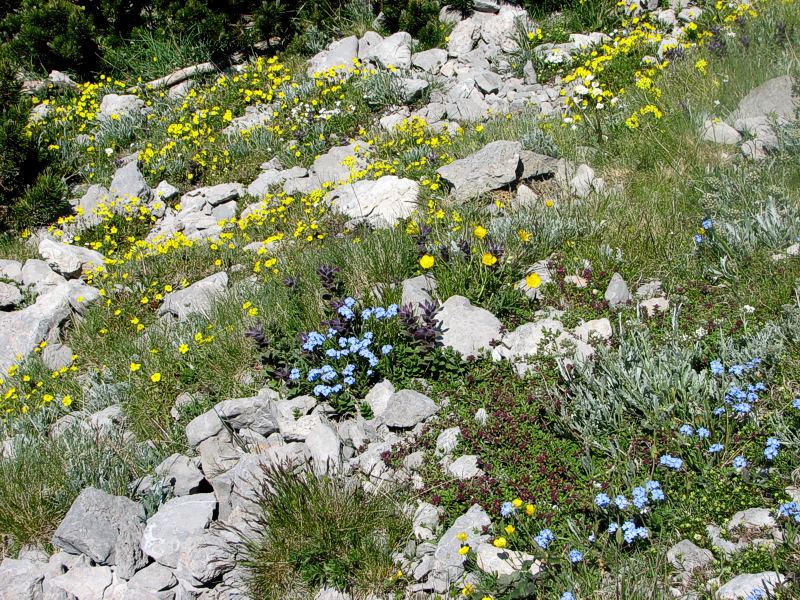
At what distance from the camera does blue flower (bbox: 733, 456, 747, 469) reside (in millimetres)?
3682

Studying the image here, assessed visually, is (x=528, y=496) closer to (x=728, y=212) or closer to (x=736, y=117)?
(x=728, y=212)

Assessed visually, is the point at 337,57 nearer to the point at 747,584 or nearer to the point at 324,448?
the point at 324,448

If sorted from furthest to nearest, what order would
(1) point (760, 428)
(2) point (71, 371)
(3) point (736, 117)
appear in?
(3) point (736, 117) → (2) point (71, 371) → (1) point (760, 428)

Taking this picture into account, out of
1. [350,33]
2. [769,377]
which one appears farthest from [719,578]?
[350,33]

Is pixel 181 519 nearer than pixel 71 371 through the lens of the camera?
Yes

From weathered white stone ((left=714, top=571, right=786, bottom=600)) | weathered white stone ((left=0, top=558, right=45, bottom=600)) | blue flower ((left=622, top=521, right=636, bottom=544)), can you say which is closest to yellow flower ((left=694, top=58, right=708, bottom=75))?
blue flower ((left=622, top=521, right=636, bottom=544))

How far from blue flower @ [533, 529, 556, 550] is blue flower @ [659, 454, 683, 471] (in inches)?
27.0

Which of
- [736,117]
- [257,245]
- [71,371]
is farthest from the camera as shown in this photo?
[257,245]

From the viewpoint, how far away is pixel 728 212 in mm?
5230

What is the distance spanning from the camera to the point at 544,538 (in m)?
3.47

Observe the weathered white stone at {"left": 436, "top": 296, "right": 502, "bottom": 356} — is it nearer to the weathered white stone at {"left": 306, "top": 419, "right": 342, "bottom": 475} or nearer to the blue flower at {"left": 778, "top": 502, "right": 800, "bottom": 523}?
the weathered white stone at {"left": 306, "top": 419, "right": 342, "bottom": 475}

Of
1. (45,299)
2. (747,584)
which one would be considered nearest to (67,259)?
(45,299)

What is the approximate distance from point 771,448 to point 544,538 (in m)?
1.19

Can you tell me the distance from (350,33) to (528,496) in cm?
875
